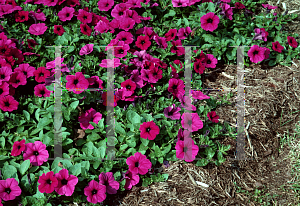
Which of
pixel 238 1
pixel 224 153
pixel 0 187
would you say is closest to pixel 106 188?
pixel 0 187

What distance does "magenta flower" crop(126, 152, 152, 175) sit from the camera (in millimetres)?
2262

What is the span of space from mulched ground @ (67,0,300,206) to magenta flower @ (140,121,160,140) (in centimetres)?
36

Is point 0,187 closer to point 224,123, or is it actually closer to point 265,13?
point 224,123

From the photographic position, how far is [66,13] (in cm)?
344

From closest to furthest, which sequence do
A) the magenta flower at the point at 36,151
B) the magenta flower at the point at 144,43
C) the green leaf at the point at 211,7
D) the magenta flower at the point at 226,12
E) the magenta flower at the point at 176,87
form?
1. the magenta flower at the point at 36,151
2. the magenta flower at the point at 176,87
3. the magenta flower at the point at 144,43
4. the magenta flower at the point at 226,12
5. the green leaf at the point at 211,7

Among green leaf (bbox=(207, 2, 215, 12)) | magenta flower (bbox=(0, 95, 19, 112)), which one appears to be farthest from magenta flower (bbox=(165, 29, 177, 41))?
magenta flower (bbox=(0, 95, 19, 112))

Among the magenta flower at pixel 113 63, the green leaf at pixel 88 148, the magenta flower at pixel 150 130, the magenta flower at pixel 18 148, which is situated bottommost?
the green leaf at pixel 88 148

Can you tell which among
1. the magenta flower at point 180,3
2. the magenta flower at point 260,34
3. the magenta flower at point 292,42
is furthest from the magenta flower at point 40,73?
the magenta flower at point 292,42

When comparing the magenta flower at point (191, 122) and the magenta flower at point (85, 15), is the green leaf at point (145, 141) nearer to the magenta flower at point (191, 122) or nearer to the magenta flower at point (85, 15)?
the magenta flower at point (191, 122)

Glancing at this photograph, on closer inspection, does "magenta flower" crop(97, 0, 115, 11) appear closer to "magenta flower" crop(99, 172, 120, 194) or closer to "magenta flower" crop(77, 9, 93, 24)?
"magenta flower" crop(77, 9, 93, 24)

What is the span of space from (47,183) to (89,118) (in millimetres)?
715

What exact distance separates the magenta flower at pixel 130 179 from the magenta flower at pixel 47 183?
1.87 feet

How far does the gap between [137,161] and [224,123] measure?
0.96 meters

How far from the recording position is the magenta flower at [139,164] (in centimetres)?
226
